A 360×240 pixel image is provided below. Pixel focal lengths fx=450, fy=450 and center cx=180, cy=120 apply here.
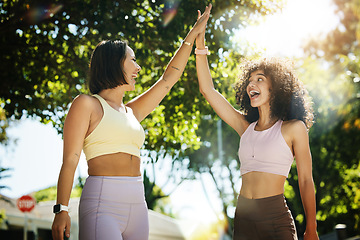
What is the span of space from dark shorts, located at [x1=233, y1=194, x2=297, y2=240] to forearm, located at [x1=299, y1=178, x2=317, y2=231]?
131mm

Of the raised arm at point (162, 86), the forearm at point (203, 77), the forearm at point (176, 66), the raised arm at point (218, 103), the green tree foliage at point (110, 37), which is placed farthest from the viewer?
the green tree foliage at point (110, 37)

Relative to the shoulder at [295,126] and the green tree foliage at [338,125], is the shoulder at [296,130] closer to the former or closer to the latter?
the shoulder at [295,126]

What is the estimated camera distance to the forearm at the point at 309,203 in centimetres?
349

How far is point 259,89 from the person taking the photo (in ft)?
13.1

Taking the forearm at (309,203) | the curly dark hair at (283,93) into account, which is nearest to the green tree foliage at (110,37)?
the curly dark hair at (283,93)

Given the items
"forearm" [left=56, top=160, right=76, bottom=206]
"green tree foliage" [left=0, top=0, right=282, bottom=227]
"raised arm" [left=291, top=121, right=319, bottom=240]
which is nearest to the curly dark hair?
"raised arm" [left=291, top=121, right=319, bottom=240]

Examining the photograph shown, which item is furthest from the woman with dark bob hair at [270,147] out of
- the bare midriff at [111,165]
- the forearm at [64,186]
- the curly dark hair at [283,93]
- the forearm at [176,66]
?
the forearm at [64,186]

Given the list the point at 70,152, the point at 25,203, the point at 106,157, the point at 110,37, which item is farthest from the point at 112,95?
the point at 25,203

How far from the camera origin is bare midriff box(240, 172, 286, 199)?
3586mm

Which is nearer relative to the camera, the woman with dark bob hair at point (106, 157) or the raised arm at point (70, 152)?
the raised arm at point (70, 152)

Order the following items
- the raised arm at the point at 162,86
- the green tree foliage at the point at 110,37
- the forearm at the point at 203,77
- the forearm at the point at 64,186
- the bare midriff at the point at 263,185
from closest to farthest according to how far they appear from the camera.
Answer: the forearm at the point at 64,186 → the bare midriff at the point at 263,185 → the raised arm at the point at 162,86 → the forearm at the point at 203,77 → the green tree foliage at the point at 110,37

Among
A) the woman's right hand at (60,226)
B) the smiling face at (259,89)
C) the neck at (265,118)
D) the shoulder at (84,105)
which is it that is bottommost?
the woman's right hand at (60,226)

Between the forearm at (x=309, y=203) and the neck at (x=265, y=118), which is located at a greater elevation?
the neck at (x=265, y=118)

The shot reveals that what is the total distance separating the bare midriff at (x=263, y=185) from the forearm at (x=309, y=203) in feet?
0.58
